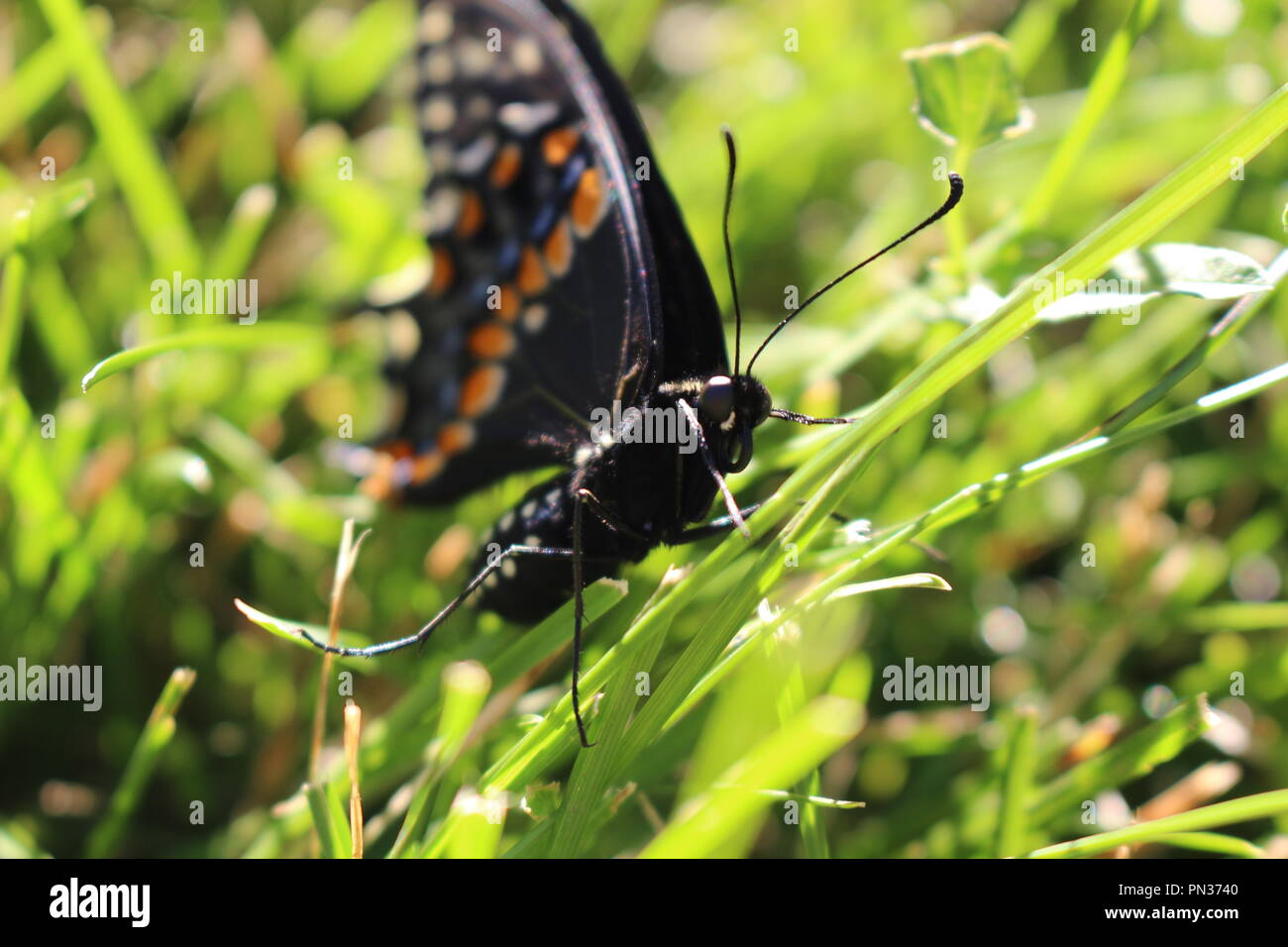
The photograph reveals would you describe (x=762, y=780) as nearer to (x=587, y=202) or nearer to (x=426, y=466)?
(x=587, y=202)

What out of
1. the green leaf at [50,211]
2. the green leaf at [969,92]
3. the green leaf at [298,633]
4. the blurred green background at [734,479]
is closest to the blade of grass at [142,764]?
the blurred green background at [734,479]

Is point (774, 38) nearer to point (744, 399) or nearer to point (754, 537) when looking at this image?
point (744, 399)

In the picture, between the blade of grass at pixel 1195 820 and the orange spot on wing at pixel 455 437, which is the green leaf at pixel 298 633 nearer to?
the orange spot on wing at pixel 455 437

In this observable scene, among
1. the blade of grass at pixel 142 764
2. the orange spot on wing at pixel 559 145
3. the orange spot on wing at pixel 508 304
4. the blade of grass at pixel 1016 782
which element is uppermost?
the orange spot on wing at pixel 559 145

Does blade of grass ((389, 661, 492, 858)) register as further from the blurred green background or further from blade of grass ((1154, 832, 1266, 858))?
Result: blade of grass ((1154, 832, 1266, 858))

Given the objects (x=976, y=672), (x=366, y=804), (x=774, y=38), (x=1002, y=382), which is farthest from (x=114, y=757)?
(x=774, y=38)

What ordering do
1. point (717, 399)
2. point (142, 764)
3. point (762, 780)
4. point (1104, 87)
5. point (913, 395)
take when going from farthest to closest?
point (1104, 87), point (142, 764), point (717, 399), point (913, 395), point (762, 780)

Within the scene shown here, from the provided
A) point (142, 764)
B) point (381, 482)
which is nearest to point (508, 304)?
point (381, 482)
